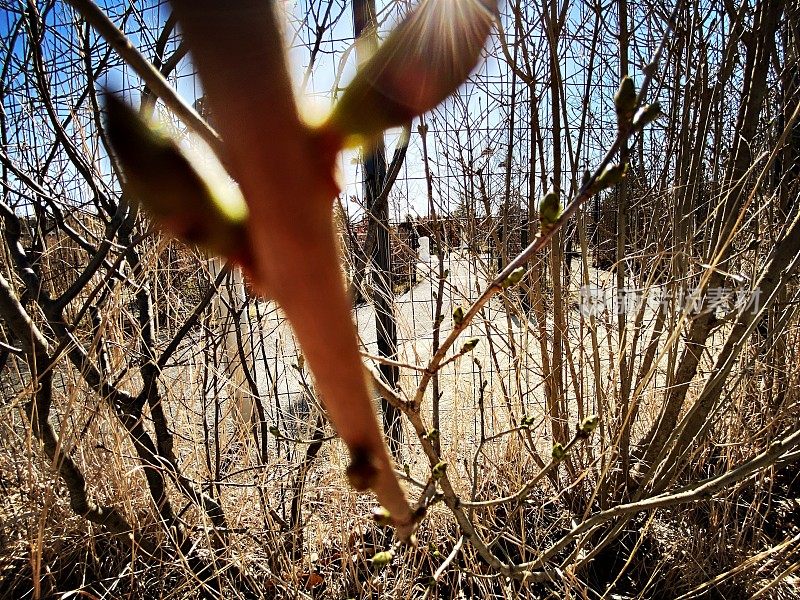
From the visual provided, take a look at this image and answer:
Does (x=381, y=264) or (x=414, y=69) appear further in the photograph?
Answer: (x=381, y=264)

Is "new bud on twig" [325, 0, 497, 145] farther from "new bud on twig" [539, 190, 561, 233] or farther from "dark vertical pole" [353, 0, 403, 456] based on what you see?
"dark vertical pole" [353, 0, 403, 456]

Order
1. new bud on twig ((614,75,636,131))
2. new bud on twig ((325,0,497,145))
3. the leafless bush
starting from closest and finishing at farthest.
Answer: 1. new bud on twig ((325,0,497,145))
2. new bud on twig ((614,75,636,131))
3. the leafless bush

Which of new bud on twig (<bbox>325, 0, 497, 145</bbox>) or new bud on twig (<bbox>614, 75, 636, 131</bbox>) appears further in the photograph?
new bud on twig (<bbox>614, 75, 636, 131</bbox>)

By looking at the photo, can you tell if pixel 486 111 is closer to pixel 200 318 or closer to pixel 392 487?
pixel 200 318

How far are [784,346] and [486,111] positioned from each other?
38.9 inches

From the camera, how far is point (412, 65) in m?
0.11

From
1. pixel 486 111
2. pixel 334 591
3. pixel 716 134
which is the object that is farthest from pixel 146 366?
Answer: pixel 716 134

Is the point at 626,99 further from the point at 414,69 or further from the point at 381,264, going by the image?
the point at 381,264

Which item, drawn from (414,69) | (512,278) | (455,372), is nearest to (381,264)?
(455,372)

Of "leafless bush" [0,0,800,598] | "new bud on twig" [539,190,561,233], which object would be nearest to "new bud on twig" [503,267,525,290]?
"new bud on twig" [539,190,561,233]

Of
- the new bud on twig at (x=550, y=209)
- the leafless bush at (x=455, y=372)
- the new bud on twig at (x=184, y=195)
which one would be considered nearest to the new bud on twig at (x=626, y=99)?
the new bud on twig at (x=550, y=209)

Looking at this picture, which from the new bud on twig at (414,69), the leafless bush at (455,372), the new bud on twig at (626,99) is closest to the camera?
the new bud on twig at (414,69)

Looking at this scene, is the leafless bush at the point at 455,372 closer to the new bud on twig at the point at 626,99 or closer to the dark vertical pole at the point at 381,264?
the dark vertical pole at the point at 381,264

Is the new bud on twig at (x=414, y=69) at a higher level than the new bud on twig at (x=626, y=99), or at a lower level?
lower
